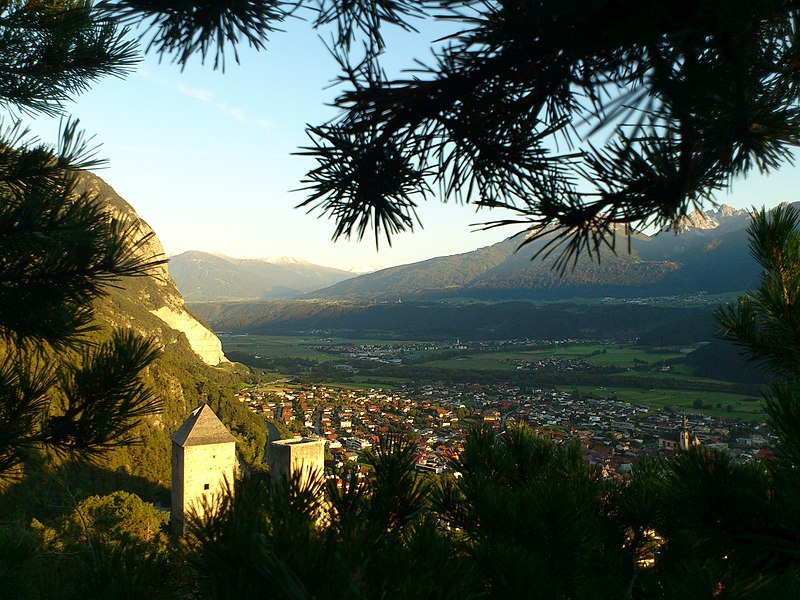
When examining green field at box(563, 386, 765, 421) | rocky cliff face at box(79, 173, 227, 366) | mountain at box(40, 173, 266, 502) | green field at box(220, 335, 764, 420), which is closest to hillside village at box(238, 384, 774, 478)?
green field at box(563, 386, 765, 421)

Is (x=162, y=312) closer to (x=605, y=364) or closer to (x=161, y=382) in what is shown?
(x=161, y=382)

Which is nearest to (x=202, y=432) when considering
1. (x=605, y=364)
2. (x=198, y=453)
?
(x=198, y=453)

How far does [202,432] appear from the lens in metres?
16.3

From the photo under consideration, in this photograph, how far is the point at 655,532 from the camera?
Answer: 4656 mm

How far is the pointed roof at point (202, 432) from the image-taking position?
1608 cm

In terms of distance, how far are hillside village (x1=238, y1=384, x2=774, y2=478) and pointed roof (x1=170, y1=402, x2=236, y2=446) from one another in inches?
164

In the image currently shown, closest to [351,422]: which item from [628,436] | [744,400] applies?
[628,436]

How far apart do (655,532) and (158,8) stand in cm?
486

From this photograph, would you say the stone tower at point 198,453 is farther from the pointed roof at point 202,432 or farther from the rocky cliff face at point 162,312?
the rocky cliff face at point 162,312

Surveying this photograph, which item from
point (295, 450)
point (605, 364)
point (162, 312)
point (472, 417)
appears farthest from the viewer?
point (605, 364)

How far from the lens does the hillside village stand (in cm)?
2406

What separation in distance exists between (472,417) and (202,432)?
22243 mm

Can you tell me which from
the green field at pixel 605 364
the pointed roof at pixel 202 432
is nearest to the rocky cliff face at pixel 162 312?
the green field at pixel 605 364

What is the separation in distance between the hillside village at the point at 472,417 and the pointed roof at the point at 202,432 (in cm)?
417
